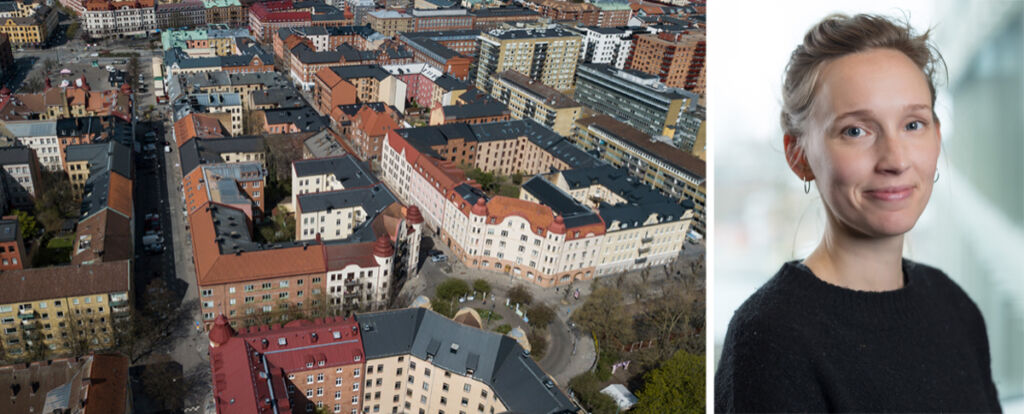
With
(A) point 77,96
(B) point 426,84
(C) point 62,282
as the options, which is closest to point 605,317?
(C) point 62,282

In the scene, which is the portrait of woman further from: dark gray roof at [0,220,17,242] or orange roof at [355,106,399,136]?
orange roof at [355,106,399,136]

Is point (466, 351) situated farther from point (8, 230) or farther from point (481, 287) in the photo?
point (8, 230)

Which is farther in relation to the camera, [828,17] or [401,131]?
[401,131]

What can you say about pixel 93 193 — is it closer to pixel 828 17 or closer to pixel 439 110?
pixel 439 110

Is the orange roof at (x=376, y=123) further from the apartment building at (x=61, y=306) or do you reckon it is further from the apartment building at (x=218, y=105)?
the apartment building at (x=61, y=306)

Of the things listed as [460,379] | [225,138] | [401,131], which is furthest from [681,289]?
[225,138]

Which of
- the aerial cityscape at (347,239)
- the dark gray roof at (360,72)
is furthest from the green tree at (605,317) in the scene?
the dark gray roof at (360,72)

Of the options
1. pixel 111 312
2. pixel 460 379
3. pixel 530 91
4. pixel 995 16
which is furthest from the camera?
pixel 530 91
